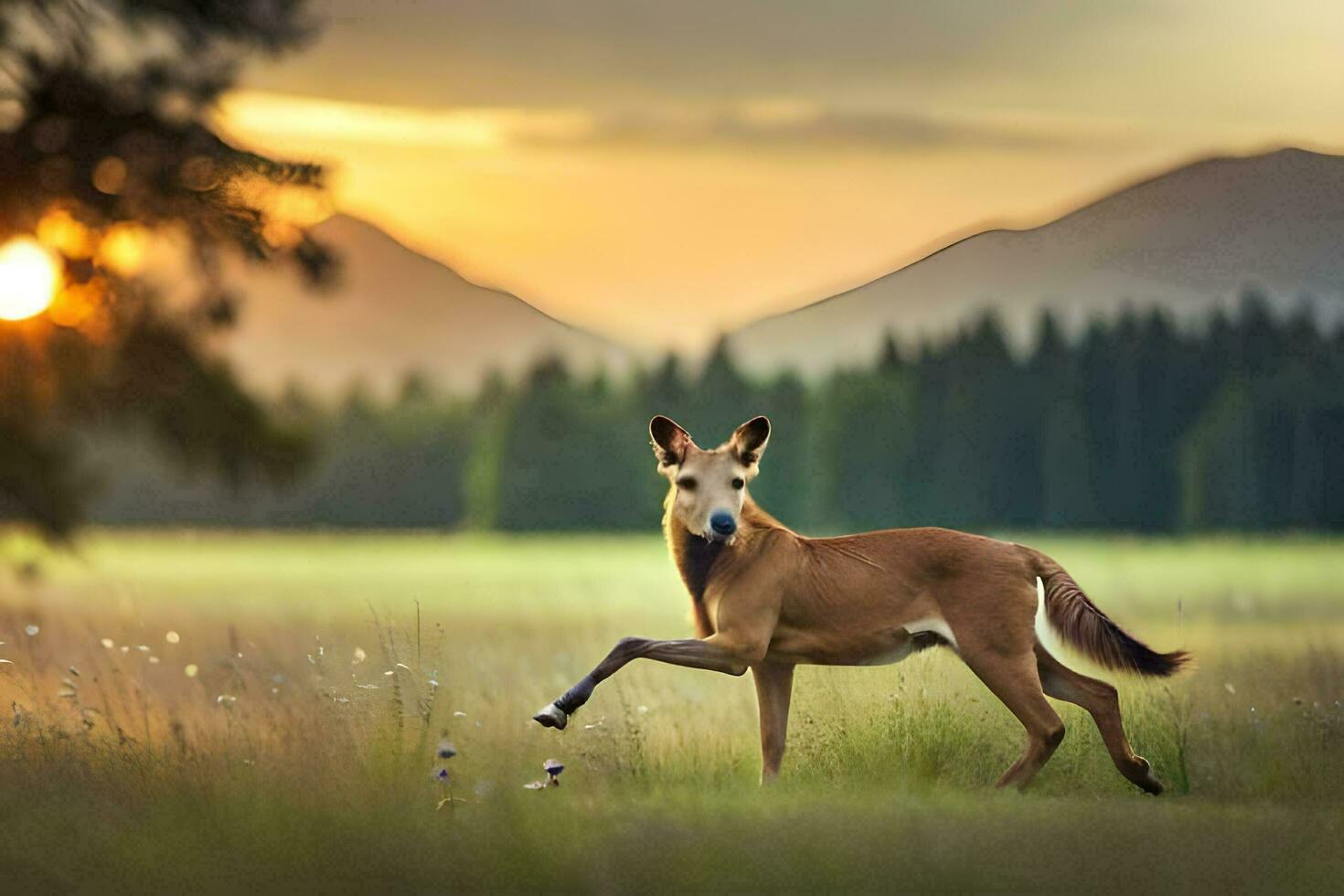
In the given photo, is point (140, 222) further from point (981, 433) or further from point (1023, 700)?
point (981, 433)

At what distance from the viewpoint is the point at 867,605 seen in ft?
31.7

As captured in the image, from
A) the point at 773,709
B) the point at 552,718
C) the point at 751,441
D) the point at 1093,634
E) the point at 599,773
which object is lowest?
the point at 599,773

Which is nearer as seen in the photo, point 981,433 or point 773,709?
point 773,709

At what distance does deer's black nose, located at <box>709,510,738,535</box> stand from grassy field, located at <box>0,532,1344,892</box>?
1.37 metres

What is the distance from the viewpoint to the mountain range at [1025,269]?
1184cm

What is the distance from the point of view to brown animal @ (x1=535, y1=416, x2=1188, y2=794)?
31.1ft

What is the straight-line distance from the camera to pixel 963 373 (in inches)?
2311

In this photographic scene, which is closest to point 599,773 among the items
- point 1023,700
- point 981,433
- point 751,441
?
point 751,441

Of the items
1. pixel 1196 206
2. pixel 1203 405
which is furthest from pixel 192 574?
pixel 1203 405

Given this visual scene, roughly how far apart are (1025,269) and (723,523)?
17.2 ft

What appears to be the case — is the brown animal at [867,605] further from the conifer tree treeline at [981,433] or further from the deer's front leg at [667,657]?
the conifer tree treeline at [981,433]

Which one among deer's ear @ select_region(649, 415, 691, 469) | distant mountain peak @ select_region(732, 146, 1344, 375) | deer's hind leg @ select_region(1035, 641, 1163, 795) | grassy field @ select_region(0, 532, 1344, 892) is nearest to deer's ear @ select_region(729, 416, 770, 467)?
deer's ear @ select_region(649, 415, 691, 469)

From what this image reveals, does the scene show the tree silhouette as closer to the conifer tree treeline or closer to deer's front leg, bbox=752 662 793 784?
deer's front leg, bbox=752 662 793 784

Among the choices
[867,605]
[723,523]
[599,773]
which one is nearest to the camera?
[723,523]
